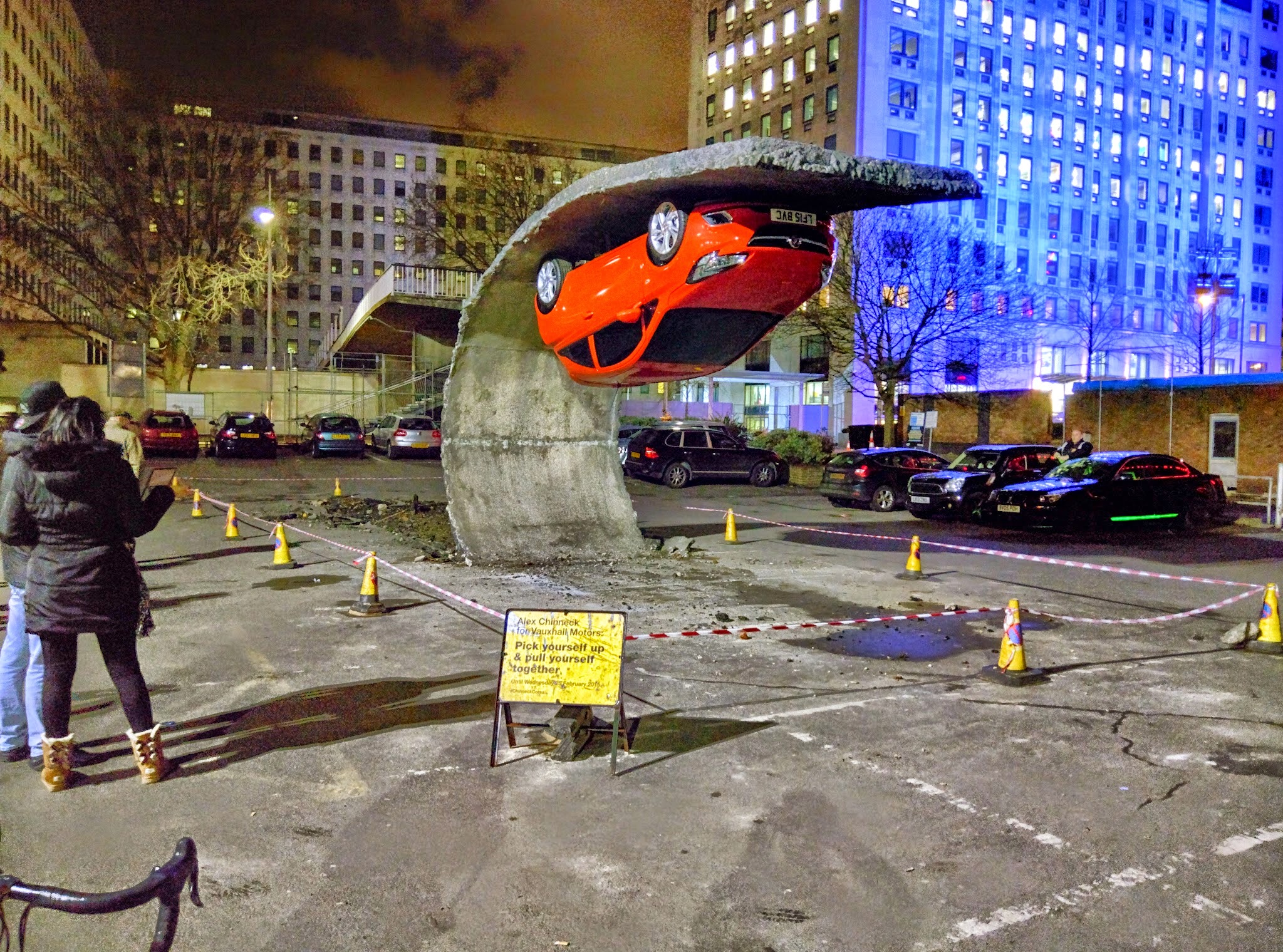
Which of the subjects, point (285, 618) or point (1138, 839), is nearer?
point (1138, 839)

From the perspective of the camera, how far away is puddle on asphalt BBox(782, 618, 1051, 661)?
26.0ft

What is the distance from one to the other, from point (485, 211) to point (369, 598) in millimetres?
39260

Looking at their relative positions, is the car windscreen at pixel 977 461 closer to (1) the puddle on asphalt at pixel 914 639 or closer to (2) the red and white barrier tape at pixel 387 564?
(1) the puddle on asphalt at pixel 914 639

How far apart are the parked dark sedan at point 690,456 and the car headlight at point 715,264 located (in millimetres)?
15143

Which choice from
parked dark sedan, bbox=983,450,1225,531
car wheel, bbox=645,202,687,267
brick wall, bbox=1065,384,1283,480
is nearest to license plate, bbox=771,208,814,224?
car wheel, bbox=645,202,687,267

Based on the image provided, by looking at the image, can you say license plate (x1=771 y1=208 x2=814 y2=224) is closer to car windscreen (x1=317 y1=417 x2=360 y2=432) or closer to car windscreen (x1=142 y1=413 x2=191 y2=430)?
car windscreen (x1=317 y1=417 x2=360 y2=432)

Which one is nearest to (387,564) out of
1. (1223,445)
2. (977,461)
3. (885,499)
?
(885,499)

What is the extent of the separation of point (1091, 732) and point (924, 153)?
5474 cm

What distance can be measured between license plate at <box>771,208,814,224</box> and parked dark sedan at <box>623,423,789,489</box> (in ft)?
50.1

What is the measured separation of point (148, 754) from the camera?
16.0ft

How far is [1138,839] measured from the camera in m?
4.44

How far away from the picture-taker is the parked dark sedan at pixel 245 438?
104 feet

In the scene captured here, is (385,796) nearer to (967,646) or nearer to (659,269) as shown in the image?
(967,646)

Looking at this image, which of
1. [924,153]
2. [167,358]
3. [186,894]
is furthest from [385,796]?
[924,153]
